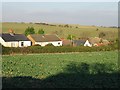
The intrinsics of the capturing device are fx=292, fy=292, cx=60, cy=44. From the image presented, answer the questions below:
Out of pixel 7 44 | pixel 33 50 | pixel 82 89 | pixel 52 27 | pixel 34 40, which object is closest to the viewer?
pixel 82 89

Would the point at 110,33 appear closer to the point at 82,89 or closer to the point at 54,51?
the point at 54,51

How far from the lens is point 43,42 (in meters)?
84.8

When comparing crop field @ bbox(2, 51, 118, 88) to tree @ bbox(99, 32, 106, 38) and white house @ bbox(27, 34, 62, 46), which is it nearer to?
white house @ bbox(27, 34, 62, 46)

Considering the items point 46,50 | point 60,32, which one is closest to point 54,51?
point 46,50

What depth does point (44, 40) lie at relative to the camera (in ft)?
280

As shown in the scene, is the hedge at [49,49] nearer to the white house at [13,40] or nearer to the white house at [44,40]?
the white house at [13,40]

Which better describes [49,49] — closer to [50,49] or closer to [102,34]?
[50,49]

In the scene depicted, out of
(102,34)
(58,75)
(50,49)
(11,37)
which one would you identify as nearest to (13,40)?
(11,37)

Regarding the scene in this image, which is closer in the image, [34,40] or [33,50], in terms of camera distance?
[33,50]

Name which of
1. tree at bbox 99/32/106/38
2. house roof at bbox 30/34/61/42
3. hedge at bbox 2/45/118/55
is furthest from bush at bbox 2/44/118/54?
tree at bbox 99/32/106/38

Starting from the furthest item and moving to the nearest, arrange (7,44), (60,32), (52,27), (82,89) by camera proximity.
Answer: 1. (52,27)
2. (60,32)
3. (7,44)
4. (82,89)

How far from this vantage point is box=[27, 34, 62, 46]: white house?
3310 inches

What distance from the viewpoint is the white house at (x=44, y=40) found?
276 feet

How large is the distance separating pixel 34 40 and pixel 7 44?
10.6m
